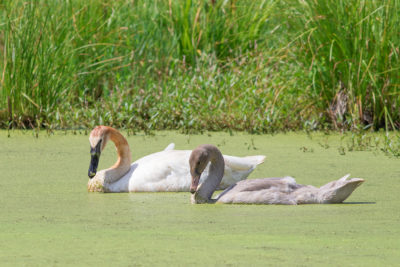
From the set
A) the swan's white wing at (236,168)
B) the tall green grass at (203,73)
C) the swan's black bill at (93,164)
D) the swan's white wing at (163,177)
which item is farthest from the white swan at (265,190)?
the tall green grass at (203,73)

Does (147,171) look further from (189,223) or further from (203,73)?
(203,73)

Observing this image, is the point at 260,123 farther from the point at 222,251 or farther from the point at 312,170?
the point at 222,251

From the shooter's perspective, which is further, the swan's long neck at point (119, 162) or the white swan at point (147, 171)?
the swan's long neck at point (119, 162)

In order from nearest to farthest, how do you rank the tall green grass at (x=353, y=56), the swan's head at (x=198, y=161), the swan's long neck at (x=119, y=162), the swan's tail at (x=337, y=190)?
the swan's tail at (x=337, y=190)
the swan's head at (x=198, y=161)
the swan's long neck at (x=119, y=162)
the tall green grass at (x=353, y=56)

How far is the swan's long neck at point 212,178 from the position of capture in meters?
5.32

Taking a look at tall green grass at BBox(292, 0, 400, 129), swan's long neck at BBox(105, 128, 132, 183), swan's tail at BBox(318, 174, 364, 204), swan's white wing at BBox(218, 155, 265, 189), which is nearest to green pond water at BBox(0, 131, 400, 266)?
swan's tail at BBox(318, 174, 364, 204)

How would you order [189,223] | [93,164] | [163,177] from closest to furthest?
[189,223] → [163,177] → [93,164]

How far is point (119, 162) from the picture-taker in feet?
20.1

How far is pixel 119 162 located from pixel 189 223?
1632 millimetres

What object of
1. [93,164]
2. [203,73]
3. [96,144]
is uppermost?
[96,144]

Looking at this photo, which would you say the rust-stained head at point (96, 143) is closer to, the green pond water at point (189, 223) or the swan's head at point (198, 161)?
the green pond water at point (189, 223)

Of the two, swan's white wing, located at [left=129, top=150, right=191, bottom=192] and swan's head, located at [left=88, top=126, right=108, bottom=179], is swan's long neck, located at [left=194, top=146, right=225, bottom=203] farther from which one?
swan's head, located at [left=88, top=126, right=108, bottom=179]

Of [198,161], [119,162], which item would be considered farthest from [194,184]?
[119,162]

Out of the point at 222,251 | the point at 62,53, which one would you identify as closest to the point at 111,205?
the point at 222,251
